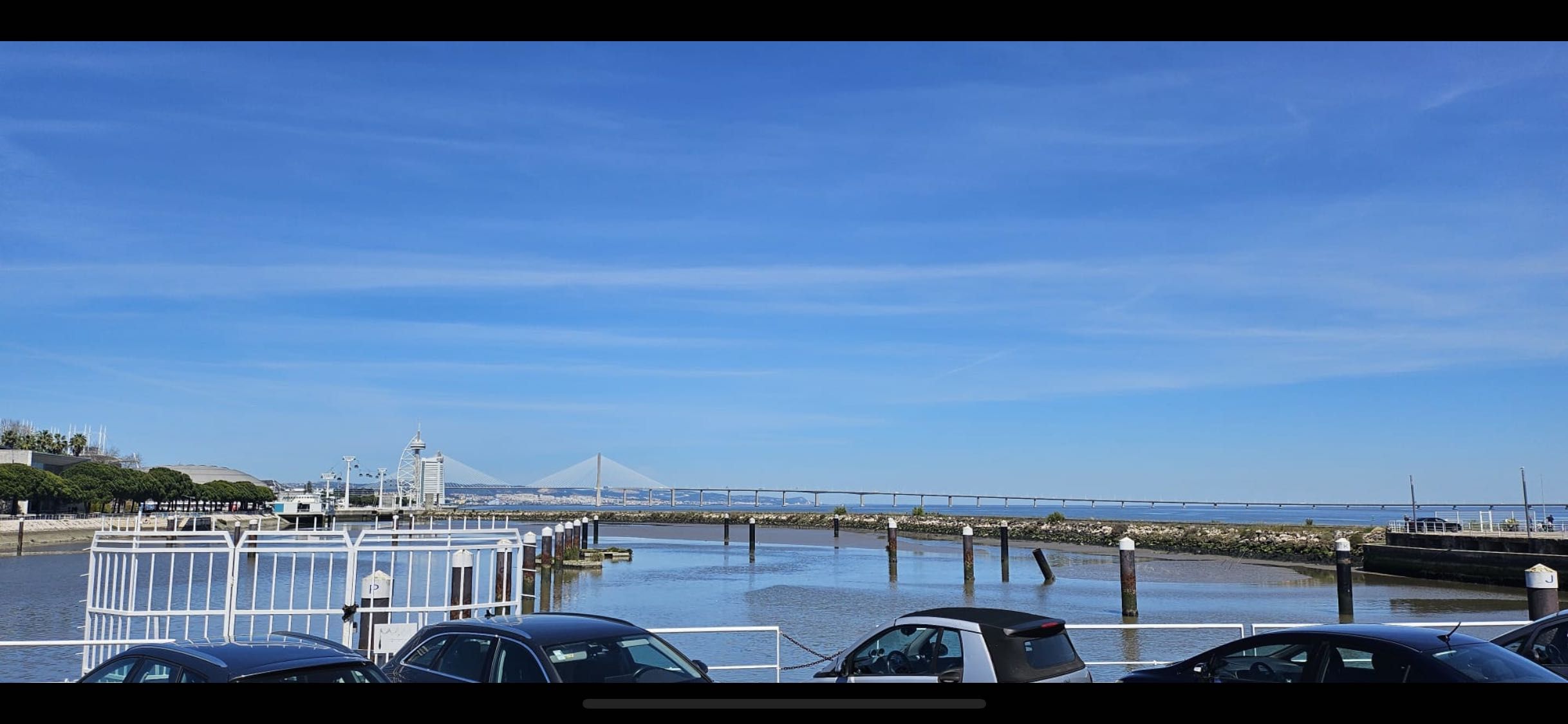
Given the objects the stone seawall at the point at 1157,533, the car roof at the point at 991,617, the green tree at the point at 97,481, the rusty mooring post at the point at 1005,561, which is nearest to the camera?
the car roof at the point at 991,617

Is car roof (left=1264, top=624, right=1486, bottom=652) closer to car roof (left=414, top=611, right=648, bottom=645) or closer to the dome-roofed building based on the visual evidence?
car roof (left=414, top=611, right=648, bottom=645)

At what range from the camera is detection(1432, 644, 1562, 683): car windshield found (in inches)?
290

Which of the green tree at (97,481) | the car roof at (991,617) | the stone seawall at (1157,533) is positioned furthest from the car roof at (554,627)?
the green tree at (97,481)

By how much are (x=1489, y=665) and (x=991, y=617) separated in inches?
147

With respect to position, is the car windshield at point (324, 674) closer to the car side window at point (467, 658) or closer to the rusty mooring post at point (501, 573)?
the car side window at point (467, 658)

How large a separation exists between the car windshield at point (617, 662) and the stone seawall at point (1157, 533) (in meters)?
24.7

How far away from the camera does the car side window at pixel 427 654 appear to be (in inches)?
343

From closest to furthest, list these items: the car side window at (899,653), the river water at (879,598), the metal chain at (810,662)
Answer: the car side window at (899,653), the metal chain at (810,662), the river water at (879,598)

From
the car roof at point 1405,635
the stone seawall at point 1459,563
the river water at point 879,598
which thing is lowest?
the river water at point 879,598

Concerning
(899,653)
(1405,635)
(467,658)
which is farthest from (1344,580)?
(467,658)
